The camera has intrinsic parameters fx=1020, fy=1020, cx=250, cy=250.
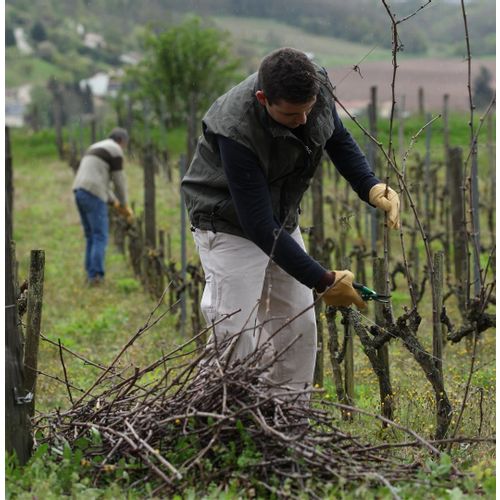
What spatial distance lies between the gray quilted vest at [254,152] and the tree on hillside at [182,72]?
103 ft

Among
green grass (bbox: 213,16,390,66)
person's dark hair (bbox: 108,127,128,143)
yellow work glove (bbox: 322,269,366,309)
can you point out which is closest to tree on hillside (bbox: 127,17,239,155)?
green grass (bbox: 213,16,390,66)

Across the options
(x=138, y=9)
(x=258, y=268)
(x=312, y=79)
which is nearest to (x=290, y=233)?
(x=258, y=268)

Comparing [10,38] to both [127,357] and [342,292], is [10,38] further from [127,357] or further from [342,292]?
[342,292]

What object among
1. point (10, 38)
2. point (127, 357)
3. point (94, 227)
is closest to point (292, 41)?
point (94, 227)

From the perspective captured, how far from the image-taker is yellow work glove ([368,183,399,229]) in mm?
5133

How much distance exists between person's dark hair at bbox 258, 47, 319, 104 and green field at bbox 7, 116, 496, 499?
1663mm

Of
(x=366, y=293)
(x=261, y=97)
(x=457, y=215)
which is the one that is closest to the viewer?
(x=261, y=97)

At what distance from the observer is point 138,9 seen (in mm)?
89375

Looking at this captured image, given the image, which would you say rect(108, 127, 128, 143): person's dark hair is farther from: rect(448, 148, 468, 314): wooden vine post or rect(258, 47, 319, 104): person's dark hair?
rect(258, 47, 319, 104): person's dark hair

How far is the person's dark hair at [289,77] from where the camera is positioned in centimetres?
436

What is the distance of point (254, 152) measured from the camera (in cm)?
466

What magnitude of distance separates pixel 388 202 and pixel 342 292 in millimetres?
634

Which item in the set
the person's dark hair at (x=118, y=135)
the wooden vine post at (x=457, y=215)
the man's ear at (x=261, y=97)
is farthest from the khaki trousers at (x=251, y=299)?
the person's dark hair at (x=118, y=135)

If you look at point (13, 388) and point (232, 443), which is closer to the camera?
point (232, 443)
